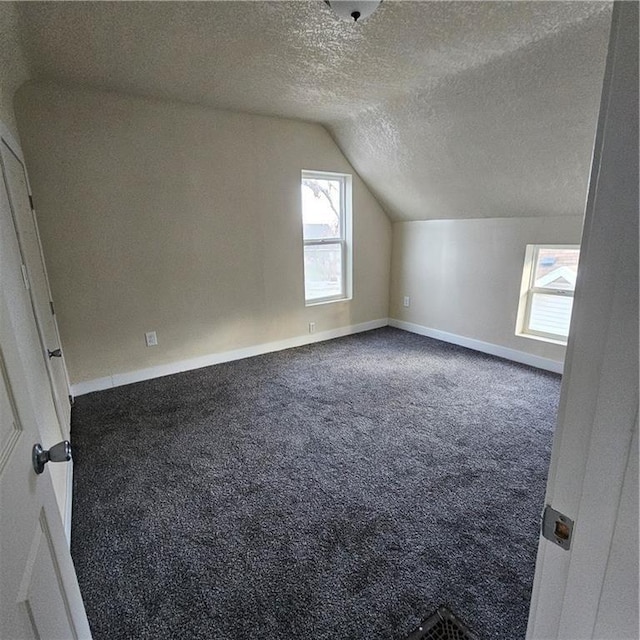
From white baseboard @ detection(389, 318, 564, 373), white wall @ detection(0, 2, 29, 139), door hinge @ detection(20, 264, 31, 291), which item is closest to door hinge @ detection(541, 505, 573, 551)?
door hinge @ detection(20, 264, 31, 291)

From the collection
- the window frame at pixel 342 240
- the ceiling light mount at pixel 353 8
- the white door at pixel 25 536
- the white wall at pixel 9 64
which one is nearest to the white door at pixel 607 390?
the white door at pixel 25 536

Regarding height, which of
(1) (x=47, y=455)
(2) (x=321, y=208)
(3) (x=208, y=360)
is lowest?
(3) (x=208, y=360)

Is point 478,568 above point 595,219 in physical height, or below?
below

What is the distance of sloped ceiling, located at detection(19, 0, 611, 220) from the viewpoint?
71.1 inches

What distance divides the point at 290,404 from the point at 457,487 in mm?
1370

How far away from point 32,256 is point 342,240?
3.06 m

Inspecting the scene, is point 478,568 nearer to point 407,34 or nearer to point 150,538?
point 150,538

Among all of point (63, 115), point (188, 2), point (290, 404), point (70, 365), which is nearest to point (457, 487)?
point (290, 404)

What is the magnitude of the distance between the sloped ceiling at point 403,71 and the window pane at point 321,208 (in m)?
0.71

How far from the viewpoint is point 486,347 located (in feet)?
13.1

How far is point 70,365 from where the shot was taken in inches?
120

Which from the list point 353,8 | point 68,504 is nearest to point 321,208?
point 353,8

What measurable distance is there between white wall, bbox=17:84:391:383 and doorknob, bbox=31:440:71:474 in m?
2.54

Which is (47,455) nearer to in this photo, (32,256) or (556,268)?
(32,256)
